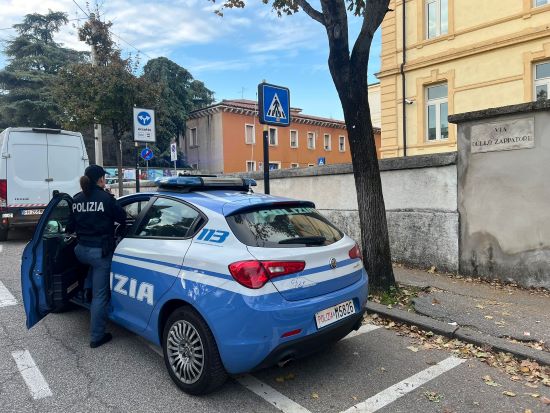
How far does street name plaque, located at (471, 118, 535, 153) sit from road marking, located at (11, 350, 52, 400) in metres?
6.10

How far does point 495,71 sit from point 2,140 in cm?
1465

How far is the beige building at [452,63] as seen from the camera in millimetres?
12898

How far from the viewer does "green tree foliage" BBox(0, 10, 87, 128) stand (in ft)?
103

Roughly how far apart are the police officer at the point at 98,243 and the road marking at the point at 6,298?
7.24 ft

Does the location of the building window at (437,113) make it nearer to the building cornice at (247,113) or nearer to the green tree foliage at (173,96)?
the building cornice at (247,113)

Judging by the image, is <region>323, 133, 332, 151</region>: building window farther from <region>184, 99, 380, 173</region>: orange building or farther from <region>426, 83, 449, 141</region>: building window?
<region>426, 83, 449, 141</region>: building window

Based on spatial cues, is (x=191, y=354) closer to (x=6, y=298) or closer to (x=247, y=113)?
(x=6, y=298)

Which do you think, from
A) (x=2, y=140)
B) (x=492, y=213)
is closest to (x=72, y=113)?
(x=2, y=140)

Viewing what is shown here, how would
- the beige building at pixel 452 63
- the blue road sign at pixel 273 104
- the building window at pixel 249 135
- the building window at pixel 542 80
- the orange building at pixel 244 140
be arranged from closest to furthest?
the blue road sign at pixel 273 104
the building window at pixel 542 80
the beige building at pixel 452 63
the orange building at pixel 244 140
the building window at pixel 249 135

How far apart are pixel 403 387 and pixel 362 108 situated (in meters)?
3.54

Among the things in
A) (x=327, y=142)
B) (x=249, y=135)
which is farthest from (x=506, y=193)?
(x=327, y=142)

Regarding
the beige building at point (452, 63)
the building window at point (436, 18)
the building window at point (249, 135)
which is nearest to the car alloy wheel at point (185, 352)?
the beige building at point (452, 63)

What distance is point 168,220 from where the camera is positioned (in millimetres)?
3729

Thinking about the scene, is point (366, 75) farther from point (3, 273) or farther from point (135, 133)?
point (3, 273)
